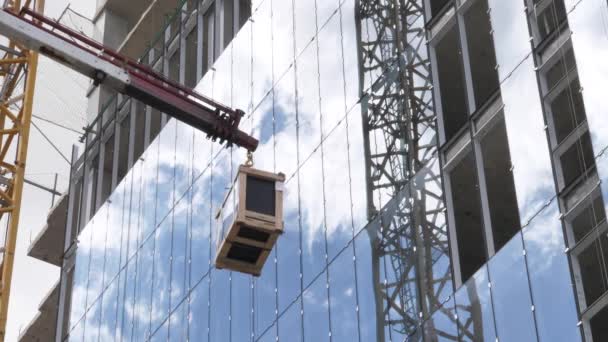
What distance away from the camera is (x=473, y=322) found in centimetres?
2947

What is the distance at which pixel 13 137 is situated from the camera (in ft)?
171

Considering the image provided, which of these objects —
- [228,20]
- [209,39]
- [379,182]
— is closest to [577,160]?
[379,182]

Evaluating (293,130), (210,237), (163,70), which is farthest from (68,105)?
(293,130)

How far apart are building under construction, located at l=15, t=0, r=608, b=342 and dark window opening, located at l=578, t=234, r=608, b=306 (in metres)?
0.04

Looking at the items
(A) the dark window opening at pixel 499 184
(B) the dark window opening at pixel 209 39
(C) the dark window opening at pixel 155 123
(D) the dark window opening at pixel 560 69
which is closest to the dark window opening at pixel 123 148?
(C) the dark window opening at pixel 155 123

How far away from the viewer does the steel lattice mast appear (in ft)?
104

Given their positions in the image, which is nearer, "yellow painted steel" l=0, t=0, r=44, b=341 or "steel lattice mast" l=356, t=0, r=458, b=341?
"steel lattice mast" l=356, t=0, r=458, b=341

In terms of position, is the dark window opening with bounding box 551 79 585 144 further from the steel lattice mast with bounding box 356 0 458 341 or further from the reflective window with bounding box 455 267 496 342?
the steel lattice mast with bounding box 356 0 458 341

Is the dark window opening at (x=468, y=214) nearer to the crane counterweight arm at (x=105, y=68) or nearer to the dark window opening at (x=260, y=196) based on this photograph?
the crane counterweight arm at (x=105, y=68)

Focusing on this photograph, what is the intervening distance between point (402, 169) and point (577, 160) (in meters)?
6.56

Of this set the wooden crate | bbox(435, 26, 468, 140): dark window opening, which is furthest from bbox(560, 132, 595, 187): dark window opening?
the wooden crate

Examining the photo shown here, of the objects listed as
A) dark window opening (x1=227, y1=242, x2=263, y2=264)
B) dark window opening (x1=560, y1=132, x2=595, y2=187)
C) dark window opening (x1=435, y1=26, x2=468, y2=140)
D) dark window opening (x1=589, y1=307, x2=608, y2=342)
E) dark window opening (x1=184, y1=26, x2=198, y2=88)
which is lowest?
dark window opening (x1=589, y1=307, x2=608, y2=342)

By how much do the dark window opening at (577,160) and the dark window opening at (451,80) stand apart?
5375 mm

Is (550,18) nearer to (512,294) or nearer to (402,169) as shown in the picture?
(402,169)
